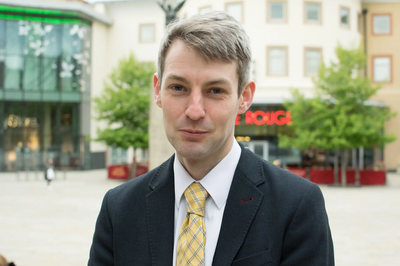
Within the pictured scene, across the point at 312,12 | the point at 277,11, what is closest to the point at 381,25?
the point at 312,12

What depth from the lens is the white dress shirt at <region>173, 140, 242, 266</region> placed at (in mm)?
Answer: 1958

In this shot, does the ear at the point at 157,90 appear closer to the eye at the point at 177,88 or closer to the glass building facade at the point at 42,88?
the eye at the point at 177,88

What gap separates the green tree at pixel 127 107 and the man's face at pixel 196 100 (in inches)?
970

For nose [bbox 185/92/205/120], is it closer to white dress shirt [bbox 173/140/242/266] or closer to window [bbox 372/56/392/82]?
white dress shirt [bbox 173/140/242/266]

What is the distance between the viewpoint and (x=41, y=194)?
20.4 meters

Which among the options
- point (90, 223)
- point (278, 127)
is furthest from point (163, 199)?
point (278, 127)

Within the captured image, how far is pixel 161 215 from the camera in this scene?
2.06 meters

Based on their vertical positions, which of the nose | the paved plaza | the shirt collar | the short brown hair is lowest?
the paved plaza

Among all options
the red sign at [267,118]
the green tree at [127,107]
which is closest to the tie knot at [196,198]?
the green tree at [127,107]

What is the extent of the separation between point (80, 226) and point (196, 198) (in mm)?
10931

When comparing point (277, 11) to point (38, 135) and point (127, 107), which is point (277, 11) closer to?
point (127, 107)

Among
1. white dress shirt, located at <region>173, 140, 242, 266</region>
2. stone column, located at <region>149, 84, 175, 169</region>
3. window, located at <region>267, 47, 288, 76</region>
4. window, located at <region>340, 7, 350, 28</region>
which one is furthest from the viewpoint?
window, located at <region>340, 7, 350, 28</region>

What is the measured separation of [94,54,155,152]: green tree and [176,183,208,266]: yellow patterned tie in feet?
80.6

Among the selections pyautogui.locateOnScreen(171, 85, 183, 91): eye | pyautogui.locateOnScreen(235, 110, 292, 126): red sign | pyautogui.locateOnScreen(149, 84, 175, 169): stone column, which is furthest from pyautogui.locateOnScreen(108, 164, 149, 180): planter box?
pyautogui.locateOnScreen(171, 85, 183, 91): eye
